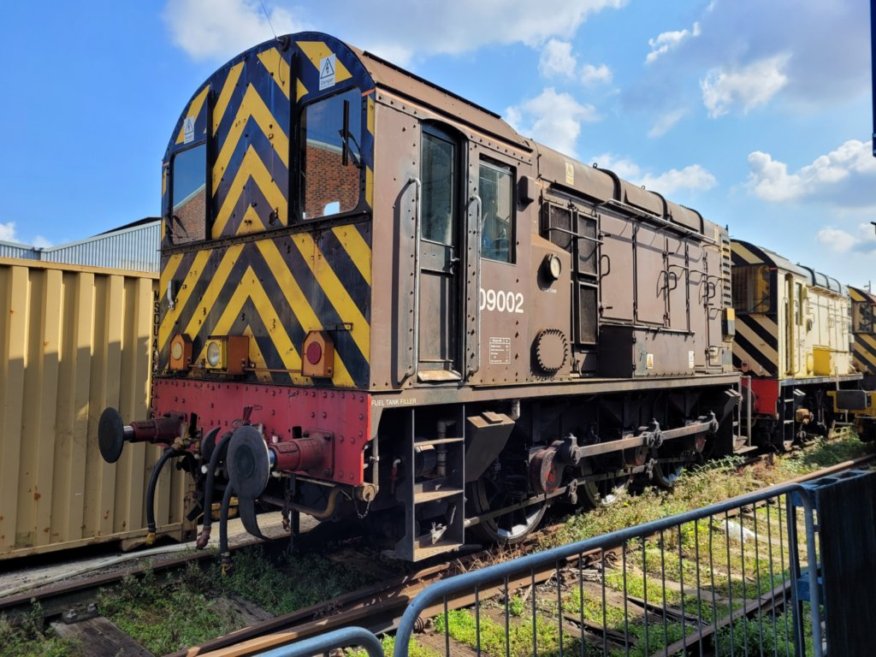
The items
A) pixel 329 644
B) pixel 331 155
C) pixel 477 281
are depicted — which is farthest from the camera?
pixel 477 281

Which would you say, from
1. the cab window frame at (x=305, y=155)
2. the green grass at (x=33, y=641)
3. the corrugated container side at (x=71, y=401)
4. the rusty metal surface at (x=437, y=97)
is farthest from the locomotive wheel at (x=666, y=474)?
the green grass at (x=33, y=641)

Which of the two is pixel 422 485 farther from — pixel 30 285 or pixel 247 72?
pixel 30 285

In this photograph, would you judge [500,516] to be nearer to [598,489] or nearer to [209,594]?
[598,489]

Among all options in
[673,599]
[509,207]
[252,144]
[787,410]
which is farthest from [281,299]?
[787,410]

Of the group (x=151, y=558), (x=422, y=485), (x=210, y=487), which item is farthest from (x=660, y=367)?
(x=151, y=558)

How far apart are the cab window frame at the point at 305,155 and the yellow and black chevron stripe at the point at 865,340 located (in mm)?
16595

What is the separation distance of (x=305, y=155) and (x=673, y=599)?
4.23 metres

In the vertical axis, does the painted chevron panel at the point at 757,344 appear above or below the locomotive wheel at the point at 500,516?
above

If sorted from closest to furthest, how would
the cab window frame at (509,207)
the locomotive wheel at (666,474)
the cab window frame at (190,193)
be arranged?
the cab window frame at (509,207), the cab window frame at (190,193), the locomotive wheel at (666,474)

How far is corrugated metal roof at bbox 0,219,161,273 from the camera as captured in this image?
21.2 meters

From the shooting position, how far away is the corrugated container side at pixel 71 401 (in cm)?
569

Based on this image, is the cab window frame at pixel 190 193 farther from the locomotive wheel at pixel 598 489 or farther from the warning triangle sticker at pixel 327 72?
the locomotive wheel at pixel 598 489

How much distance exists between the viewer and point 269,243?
15.9ft

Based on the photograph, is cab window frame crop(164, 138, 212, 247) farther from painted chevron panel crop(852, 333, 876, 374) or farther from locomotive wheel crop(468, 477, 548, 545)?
painted chevron panel crop(852, 333, 876, 374)
